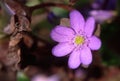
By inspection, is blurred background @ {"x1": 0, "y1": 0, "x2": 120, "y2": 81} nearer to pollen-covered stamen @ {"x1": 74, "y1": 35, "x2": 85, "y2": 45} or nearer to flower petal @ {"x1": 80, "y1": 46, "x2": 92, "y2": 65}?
pollen-covered stamen @ {"x1": 74, "y1": 35, "x2": 85, "y2": 45}

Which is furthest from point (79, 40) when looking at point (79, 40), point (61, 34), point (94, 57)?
point (94, 57)

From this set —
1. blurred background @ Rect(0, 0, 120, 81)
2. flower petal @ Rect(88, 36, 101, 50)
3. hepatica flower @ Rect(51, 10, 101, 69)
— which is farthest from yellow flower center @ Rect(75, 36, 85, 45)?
blurred background @ Rect(0, 0, 120, 81)

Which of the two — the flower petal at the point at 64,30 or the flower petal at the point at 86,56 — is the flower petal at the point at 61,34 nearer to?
the flower petal at the point at 64,30

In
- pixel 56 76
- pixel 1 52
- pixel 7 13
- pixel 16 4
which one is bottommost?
pixel 56 76

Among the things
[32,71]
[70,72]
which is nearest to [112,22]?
[70,72]

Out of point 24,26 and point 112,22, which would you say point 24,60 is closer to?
point 24,26

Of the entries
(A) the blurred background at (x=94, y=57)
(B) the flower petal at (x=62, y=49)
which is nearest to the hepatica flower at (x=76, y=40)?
(B) the flower petal at (x=62, y=49)

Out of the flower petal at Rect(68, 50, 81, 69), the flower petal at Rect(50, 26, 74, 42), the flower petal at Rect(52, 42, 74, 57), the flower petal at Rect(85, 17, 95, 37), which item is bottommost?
the flower petal at Rect(68, 50, 81, 69)
